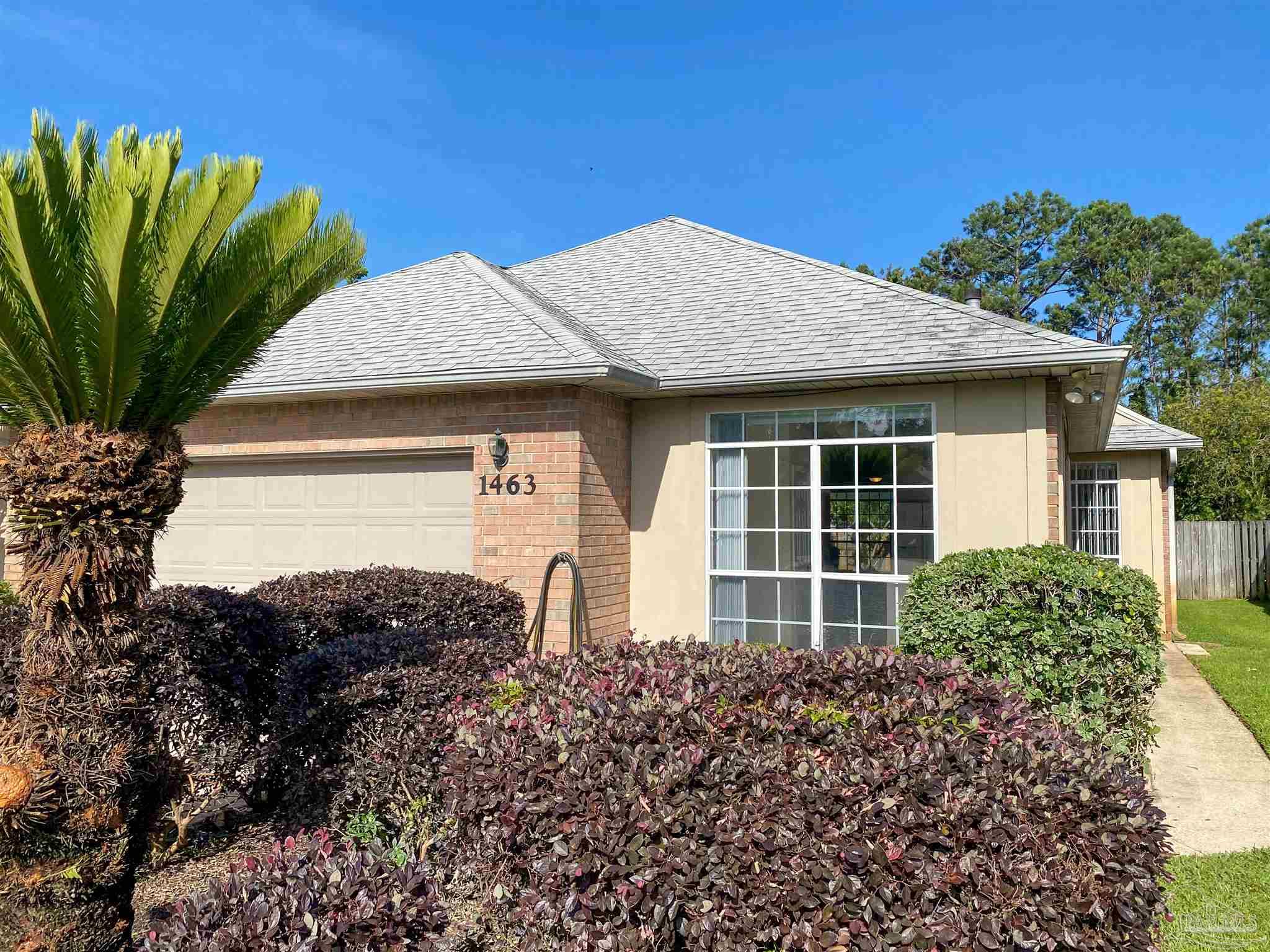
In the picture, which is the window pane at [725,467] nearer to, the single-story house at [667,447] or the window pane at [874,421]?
the single-story house at [667,447]

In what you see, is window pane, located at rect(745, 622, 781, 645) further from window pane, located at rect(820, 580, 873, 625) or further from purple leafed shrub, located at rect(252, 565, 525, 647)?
purple leafed shrub, located at rect(252, 565, 525, 647)

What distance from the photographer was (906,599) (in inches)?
247

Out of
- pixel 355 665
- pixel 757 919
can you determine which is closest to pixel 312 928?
pixel 757 919

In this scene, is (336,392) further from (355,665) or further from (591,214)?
(591,214)

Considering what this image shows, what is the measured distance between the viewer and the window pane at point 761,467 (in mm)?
8938

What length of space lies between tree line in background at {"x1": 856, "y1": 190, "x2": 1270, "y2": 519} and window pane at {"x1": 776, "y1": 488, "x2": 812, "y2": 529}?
30027 millimetres

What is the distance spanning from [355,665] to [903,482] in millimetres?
5578

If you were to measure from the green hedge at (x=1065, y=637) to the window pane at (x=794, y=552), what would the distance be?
2.76 meters

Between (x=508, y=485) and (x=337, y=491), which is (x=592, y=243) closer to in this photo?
(x=337, y=491)

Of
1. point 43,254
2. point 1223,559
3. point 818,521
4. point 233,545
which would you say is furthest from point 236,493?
point 1223,559

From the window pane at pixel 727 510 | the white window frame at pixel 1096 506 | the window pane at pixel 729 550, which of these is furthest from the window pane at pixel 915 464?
the white window frame at pixel 1096 506

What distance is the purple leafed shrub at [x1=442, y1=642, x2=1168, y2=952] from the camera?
8.48 ft

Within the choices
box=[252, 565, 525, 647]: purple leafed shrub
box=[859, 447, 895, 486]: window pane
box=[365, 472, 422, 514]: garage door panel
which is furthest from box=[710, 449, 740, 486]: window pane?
box=[365, 472, 422, 514]: garage door panel

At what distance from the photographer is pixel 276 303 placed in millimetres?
4504
